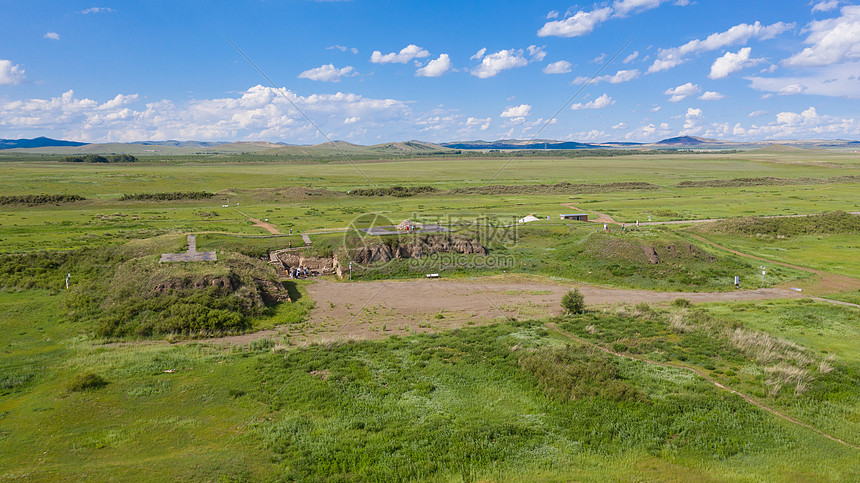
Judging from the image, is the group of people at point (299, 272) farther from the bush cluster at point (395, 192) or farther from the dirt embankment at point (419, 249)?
the bush cluster at point (395, 192)

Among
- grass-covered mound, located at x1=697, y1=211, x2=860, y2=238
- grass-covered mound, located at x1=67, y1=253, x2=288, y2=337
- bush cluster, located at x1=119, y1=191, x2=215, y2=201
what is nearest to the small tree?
grass-covered mound, located at x1=67, y1=253, x2=288, y2=337

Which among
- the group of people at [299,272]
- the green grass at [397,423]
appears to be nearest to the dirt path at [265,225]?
the group of people at [299,272]

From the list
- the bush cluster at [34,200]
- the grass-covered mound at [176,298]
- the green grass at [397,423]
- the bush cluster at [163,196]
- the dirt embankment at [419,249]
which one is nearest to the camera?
the green grass at [397,423]

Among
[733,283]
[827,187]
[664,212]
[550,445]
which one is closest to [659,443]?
[550,445]

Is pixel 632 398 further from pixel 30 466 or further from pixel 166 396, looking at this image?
pixel 30 466

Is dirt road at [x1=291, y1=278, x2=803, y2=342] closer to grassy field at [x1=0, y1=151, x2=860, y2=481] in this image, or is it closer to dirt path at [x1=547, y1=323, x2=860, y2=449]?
grassy field at [x1=0, y1=151, x2=860, y2=481]

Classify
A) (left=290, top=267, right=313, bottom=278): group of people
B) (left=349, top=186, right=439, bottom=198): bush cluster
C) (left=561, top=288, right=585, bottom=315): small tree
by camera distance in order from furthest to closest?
(left=349, top=186, right=439, bottom=198): bush cluster
(left=290, top=267, right=313, bottom=278): group of people
(left=561, top=288, right=585, bottom=315): small tree
